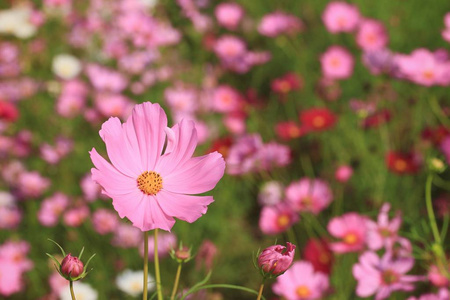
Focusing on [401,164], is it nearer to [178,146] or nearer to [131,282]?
[131,282]

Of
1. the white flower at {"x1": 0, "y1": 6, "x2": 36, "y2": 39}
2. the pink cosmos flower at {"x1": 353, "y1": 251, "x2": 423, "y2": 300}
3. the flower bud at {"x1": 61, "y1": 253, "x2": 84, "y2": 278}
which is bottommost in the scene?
the white flower at {"x1": 0, "y1": 6, "x2": 36, "y2": 39}

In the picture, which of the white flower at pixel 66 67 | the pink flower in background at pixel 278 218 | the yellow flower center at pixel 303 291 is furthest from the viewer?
the white flower at pixel 66 67

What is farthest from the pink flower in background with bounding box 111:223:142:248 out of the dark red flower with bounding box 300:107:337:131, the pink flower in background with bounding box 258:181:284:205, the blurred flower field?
the dark red flower with bounding box 300:107:337:131

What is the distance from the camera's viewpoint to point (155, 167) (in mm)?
696

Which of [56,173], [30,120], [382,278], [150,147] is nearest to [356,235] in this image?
[382,278]

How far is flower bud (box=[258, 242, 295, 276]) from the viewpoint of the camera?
55 centimetres

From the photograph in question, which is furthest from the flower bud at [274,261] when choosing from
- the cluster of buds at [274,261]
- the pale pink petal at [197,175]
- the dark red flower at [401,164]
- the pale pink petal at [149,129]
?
the dark red flower at [401,164]

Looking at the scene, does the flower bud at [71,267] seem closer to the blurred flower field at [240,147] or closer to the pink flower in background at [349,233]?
the blurred flower field at [240,147]

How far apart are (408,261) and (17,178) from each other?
1.25 metres

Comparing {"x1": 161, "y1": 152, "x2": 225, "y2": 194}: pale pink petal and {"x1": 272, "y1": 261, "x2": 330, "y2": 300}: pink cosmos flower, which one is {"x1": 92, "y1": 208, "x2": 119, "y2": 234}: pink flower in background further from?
{"x1": 161, "y1": 152, "x2": 225, "y2": 194}: pale pink petal

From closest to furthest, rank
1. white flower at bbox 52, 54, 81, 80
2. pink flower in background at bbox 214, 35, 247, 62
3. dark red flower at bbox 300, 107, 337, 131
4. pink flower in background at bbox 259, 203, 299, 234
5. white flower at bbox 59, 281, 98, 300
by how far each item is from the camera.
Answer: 1. white flower at bbox 59, 281, 98, 300
2. pink flower in background at bbox 259, 203, 299, 234
3. dark red flower at bbox 300, 107, 337, 131
4. white flower at bbox 52, 54, 81, 80
5. pink flower in background at bbox 214, 35, 247, 62

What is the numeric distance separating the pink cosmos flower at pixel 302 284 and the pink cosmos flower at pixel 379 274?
15cm

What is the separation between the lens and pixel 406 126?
6.32 feet

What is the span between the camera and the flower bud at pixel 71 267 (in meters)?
0.53
